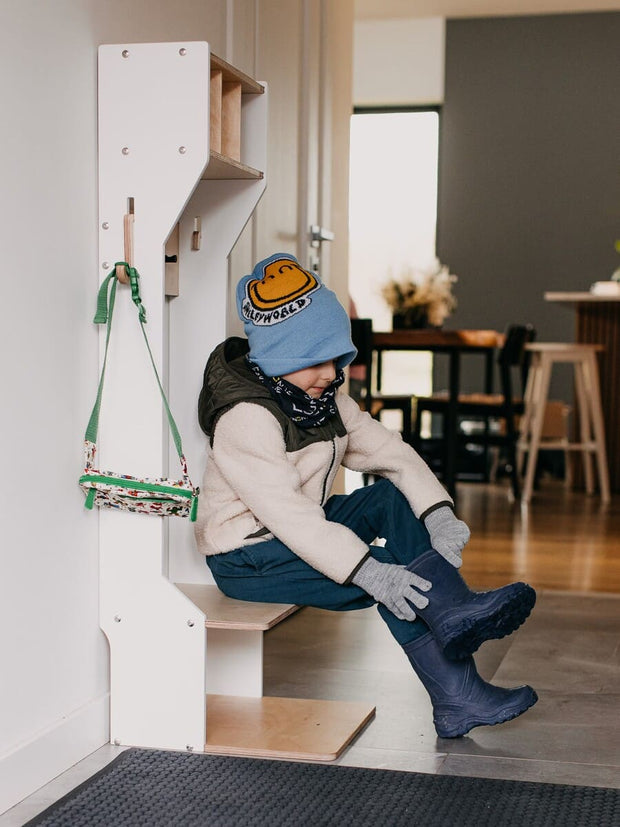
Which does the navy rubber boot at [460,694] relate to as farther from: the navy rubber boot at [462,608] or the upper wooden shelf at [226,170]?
the upper wooden shelf at [226,170]

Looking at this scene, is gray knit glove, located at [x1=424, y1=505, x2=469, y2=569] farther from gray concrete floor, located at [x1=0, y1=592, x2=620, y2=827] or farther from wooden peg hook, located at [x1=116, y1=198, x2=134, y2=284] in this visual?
wooden peg hook, located at [x1=116, y1=198, x2=134, y2=284]

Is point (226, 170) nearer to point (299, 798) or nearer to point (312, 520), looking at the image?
point (312, 520)

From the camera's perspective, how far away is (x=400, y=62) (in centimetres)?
851

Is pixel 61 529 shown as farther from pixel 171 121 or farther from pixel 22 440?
pixel 171 121

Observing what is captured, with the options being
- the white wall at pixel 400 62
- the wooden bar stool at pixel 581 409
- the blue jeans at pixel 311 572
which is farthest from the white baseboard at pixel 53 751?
the white wall at pixel 400 62

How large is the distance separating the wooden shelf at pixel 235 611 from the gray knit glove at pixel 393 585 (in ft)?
0.49

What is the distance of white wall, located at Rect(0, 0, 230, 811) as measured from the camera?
66.1 inches

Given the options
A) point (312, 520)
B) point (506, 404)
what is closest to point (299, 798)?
point (312, 520)

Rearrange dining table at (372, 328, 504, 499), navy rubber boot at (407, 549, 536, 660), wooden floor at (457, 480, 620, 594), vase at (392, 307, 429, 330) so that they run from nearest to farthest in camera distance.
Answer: navy rubber boot at (407, 549, 536, 660), wooden floor at (457, 480, 620, 594), dining table at (372, 328, 504, 499), vase at (392, 307, 429, 330)

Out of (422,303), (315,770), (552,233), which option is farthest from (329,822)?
(552,233)

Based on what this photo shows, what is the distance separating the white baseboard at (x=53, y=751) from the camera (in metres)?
1.69

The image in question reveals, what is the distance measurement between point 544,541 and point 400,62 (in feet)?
16.7

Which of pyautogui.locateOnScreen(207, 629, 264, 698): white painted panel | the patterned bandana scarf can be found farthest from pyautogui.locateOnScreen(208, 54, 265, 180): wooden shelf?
pyautogui.locateOnScreen(207, 629, 264, 698): white painted panel

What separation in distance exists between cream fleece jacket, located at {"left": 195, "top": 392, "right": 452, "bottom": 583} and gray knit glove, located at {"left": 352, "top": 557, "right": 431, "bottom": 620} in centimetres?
2
